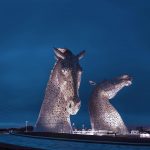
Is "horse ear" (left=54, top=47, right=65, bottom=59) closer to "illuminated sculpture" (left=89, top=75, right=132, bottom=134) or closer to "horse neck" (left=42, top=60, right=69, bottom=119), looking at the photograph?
"horse neck" (left=42, top=60, right=69, bottom=119)

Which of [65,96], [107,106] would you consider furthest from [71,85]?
[107,106]

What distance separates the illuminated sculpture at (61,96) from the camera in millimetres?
27234

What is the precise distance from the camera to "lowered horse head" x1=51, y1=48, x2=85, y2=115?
2714 cm

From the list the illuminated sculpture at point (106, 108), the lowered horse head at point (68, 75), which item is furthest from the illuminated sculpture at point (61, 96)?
the illuminated sculpture at point (106, 108)

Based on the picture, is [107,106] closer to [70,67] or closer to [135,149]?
[70,67]

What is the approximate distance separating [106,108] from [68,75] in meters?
3.18

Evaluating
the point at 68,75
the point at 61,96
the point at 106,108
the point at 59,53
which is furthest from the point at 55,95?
the point at 106,108

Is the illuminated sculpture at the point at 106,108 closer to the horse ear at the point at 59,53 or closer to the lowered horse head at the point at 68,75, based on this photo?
the lowered horse head at the point at 68,75

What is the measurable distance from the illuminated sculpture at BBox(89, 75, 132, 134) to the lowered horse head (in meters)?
1.77

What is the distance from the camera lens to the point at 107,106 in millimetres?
28391

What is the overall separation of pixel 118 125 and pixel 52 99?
4.33 m

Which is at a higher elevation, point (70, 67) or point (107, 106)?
point (70, 67)

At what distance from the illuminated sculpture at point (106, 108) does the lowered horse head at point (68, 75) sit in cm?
177

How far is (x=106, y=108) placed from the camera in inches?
1115
